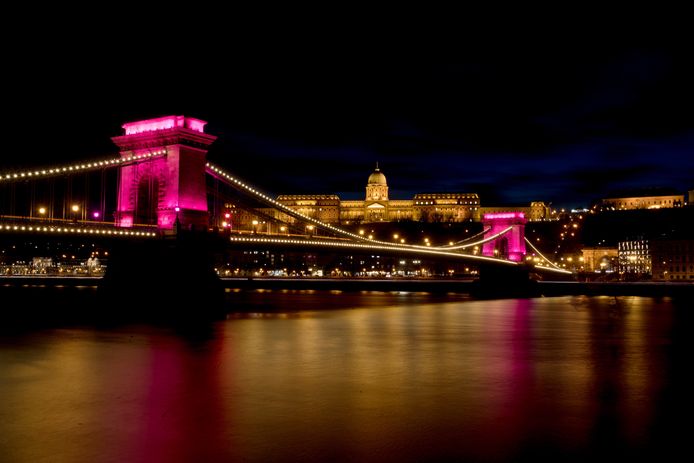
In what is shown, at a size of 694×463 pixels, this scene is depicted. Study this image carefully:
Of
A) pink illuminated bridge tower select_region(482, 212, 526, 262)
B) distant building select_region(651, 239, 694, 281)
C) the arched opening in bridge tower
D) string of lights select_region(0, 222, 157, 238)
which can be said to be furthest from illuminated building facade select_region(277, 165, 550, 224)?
string of lights select_region(0, 222, 157, 238)

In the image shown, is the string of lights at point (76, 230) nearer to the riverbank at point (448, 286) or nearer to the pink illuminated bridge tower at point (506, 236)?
the riverbank at point (448, 286)

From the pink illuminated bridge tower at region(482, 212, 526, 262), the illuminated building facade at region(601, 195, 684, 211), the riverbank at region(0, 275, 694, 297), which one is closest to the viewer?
the riverbank at region(0, 275, 694, 297)

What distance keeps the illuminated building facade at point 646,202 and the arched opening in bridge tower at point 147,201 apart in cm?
15036

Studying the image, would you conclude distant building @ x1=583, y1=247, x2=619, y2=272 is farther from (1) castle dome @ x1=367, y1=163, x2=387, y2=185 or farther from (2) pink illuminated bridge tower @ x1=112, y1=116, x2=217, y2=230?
(2) pink illuminated bridge tower @ x1=112, y1=116, x2=217, y2=230

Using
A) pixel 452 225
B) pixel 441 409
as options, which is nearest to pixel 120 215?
pixel 441 409

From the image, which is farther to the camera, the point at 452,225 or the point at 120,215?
the point at 452,225

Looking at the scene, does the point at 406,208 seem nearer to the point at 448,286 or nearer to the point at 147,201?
the point at 448,286

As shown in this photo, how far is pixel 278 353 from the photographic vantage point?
58.9ft

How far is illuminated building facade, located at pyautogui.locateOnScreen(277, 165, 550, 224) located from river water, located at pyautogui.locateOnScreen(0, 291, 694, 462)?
143289mm

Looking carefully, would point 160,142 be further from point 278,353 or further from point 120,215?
point 278,353

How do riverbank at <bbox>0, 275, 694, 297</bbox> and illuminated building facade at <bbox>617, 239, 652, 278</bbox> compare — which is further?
illuminated building facade at <bbox>617, 239, 652, 278</bbox>

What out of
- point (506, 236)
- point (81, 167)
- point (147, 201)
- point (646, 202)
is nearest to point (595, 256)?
point (646, 202)

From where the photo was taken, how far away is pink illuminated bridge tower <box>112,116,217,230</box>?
30.9 meters

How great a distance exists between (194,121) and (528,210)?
498 ft
